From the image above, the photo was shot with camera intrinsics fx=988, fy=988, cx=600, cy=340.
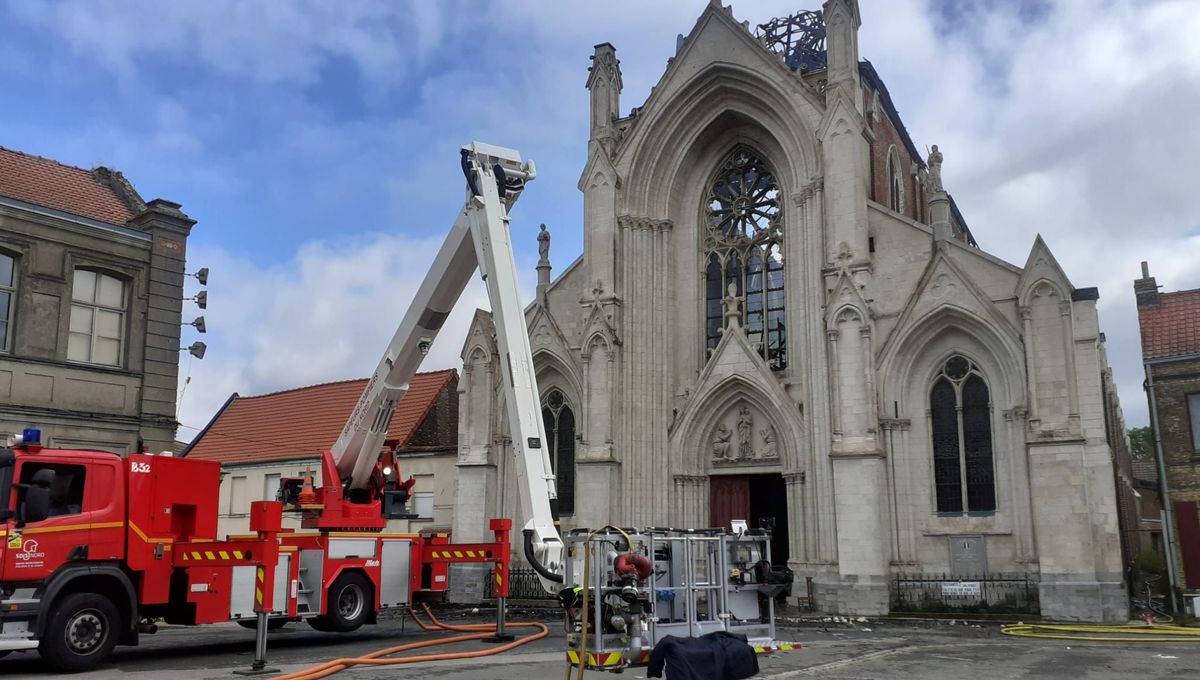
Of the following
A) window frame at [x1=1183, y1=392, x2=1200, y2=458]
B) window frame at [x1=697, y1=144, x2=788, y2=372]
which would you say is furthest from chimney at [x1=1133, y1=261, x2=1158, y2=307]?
window frame at [x1=697, y1=144, x2=788, y2=372]

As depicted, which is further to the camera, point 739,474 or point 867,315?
point 739,474

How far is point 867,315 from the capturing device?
23.2 m

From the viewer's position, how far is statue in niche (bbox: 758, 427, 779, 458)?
2539 cm

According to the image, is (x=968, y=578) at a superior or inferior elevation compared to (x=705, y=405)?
inferior

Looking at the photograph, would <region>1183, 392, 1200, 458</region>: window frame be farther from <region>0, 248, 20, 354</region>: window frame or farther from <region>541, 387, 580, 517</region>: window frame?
<region>0, 248, 20, 354</region>: window frame

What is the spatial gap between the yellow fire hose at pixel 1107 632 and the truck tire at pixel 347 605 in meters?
11.7

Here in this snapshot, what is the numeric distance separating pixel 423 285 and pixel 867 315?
11440 mm

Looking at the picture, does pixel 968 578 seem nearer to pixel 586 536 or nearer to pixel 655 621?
pixel 655 621

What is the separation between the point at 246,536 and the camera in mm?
15234

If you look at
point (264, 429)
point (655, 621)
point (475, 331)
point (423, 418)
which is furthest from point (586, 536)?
point (264, 429)

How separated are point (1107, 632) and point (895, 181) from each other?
53.7 ft

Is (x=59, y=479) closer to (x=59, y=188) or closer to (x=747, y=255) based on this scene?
(x=59, y=188)

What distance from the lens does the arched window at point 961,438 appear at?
22.4m

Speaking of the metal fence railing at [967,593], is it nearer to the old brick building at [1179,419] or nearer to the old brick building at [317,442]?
the old brick building at [1179,419]
